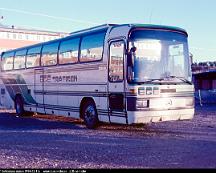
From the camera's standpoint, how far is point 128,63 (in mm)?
12188

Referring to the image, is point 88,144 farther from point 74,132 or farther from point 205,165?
point 205,165

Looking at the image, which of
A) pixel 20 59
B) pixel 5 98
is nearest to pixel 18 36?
pixel 5 98

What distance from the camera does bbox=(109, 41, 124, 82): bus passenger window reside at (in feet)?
41.6

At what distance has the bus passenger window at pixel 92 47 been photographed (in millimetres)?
13891

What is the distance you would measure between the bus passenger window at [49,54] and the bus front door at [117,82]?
4324 millimetres

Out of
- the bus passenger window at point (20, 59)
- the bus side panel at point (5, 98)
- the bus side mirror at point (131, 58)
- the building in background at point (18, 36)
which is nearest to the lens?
the bus side mirror at point (131, 58)

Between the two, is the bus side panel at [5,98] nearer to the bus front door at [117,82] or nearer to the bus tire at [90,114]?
the bus tire at [90,114]

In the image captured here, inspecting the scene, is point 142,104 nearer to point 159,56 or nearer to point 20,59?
point 159,56

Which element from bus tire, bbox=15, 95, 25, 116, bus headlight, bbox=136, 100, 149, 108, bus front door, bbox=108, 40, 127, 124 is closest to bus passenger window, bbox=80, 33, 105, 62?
bus front door, bbox=108, 40, 127, 124

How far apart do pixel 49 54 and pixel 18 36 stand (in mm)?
55441

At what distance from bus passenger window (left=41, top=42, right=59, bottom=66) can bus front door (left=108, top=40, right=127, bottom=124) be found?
14.2ft

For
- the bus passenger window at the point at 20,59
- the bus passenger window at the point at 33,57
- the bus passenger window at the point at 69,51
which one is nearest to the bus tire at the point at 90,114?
the bus passenger window at the point at 69,51

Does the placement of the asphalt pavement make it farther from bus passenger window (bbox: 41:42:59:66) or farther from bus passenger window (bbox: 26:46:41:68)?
bus passenger window (bbox: 26:46:41:68)

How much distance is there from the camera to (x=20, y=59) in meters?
20.6
